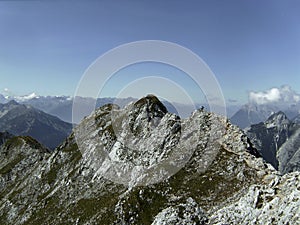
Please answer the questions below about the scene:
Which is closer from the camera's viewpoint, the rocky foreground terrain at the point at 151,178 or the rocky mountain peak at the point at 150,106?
the rocky foreground terrain at the point at 151,178

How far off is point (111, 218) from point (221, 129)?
118ft

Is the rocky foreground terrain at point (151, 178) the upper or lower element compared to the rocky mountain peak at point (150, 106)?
lower

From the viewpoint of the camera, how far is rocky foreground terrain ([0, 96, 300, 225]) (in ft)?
148

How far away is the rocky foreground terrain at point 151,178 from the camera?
1778 inches

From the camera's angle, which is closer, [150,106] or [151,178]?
[151,178]

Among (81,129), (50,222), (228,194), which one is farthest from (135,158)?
(81,129)

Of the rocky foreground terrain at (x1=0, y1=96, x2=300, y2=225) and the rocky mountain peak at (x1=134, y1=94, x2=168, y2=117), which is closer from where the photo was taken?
the rocky foreground terrain at (x1=0, y1=96, x2=300, y2=225)

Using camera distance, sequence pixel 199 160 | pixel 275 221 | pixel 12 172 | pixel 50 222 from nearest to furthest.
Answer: pixel 275 221, pixel 199 160, pixel 50 222, pixel 12 172

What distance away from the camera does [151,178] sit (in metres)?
80.3

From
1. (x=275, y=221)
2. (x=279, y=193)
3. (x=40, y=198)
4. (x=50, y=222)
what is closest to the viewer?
(x=275, y=221)

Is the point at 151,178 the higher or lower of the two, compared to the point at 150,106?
lower

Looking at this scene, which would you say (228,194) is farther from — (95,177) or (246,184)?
(95,177)

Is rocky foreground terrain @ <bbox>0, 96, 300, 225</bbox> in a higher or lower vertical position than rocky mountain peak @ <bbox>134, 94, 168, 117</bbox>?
lower

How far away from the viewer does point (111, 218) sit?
76.2 meters
